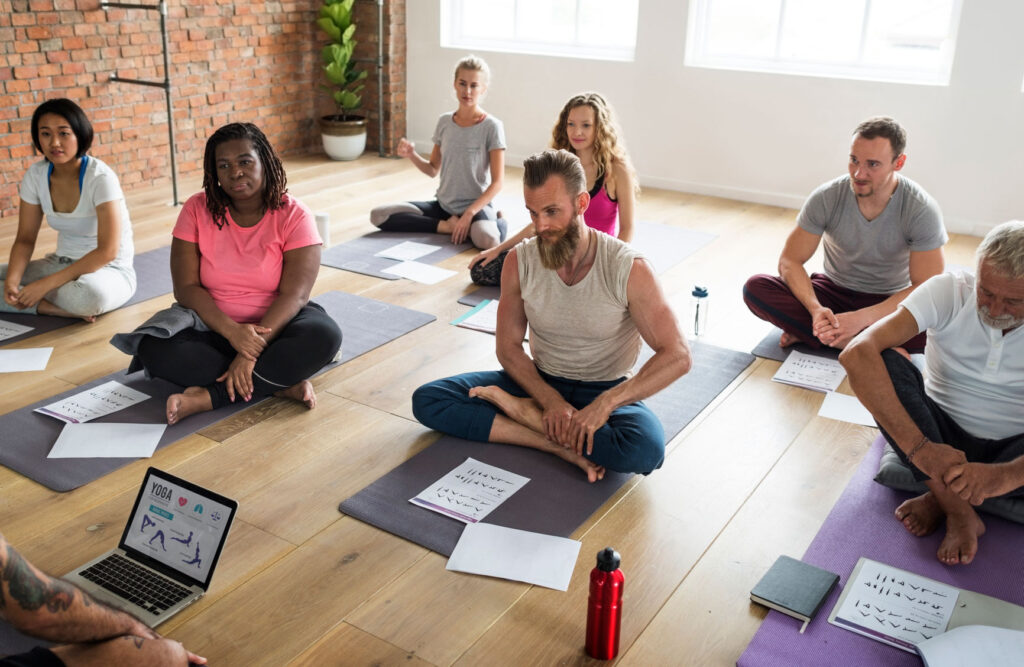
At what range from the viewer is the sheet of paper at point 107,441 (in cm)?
266

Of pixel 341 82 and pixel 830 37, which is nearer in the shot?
pixel 830 37

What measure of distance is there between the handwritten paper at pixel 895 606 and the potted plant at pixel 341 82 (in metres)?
5.21

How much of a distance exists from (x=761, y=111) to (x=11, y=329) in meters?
4.25

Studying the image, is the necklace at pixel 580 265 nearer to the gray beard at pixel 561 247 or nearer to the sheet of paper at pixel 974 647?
the gray beard at pixel 561 247

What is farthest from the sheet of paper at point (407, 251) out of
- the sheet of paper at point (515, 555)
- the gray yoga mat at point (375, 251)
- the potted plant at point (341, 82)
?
the sheet of paper at point (515, 555)

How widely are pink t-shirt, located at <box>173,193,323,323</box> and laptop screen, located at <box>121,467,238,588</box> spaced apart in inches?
41.7

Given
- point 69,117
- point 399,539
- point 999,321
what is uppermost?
point 69,117

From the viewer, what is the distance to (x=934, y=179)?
5.28m

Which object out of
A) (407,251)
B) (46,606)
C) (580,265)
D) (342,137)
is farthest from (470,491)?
(342,137)

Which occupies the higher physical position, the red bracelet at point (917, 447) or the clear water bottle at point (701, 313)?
the red bracelet at point (917, 447)

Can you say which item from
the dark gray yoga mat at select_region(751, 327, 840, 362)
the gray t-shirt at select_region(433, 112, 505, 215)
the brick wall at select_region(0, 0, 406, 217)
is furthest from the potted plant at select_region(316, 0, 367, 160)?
the dark gray yoga mat at select_region(751, 327, 840, 362)

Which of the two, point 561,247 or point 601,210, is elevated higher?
point 561,247

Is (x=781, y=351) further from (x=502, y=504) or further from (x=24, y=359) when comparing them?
(x=24, y=359)

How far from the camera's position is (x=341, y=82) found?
21.6 feet
